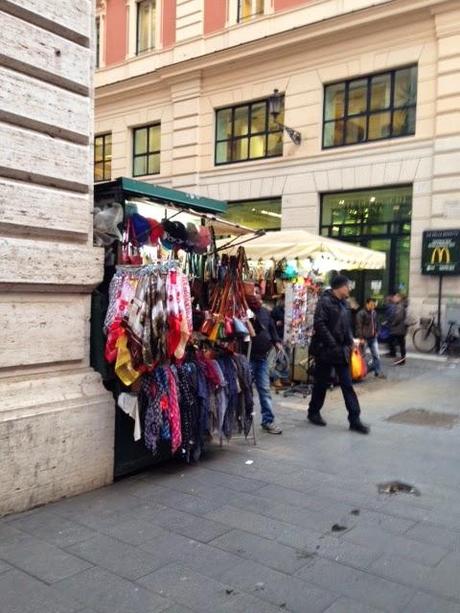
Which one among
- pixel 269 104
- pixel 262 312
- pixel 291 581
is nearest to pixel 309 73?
pixel 269 104

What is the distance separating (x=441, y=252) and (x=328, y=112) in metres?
5.35

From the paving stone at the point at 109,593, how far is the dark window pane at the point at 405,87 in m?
14.3

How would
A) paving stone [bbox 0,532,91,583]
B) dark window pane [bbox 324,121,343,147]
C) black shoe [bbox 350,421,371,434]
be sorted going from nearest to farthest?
paving stone [bbox 0,532,91,583] → black shoe [bbox 350,421,371,434] → dark window pane [bbox 324,121,343,147]

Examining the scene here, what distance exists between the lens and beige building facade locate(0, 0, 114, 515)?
4.24 meters

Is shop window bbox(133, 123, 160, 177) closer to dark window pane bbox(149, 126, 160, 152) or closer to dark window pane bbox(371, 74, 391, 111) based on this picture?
dark window pane bbox(149, 126, 160, 152)

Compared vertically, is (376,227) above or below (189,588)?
above

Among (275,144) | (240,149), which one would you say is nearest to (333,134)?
(275,144)

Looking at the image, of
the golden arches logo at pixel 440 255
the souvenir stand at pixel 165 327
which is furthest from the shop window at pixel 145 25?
the souvenir stand at pixel 165 327

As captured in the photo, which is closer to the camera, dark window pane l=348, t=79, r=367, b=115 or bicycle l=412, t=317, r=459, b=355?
bicycle l=412, t=317, r=459, b=355

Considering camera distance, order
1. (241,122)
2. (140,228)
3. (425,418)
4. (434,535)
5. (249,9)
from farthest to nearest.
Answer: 1. (241,122)
2. (249,9)
3. (425,418)
4. (140,228)
5. (434,535)

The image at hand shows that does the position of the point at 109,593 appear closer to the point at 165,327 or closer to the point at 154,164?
the point at 165,327

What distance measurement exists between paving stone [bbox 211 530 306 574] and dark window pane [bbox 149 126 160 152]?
1783cm

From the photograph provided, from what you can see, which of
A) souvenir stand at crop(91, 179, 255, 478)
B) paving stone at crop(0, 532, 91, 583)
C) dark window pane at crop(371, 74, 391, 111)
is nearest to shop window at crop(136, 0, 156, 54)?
dark window pane at crop(371, 74, 391, 111)

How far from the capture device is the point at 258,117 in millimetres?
17609
